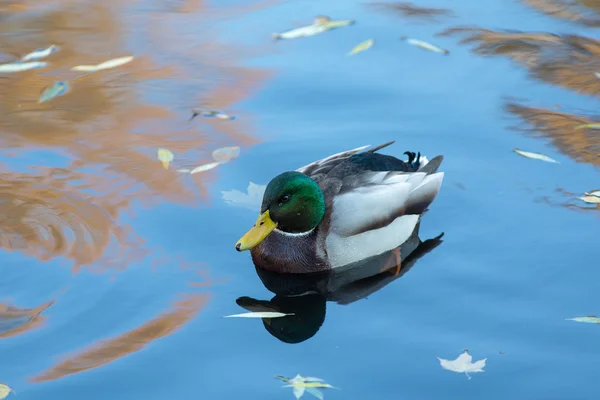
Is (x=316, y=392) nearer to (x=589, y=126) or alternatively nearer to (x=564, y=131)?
(x=564, y=131)

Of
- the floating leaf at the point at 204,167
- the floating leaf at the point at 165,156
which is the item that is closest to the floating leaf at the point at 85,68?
the floating leaf at the point at 165,156

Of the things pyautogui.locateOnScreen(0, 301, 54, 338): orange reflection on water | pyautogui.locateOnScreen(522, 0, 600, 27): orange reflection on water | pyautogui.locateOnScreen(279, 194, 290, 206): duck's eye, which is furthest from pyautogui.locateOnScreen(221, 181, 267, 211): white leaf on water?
pyautogui.locateOnScreen(522, 0, 600, 27): orange reflection on water

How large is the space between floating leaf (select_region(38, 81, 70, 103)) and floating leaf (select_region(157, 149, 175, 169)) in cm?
150

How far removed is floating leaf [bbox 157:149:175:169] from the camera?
730 centimetres

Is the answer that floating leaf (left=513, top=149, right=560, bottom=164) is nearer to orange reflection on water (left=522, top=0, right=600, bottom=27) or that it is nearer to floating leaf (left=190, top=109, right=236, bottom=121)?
floating leaf (left=190, top=109, right=236, bottom=121)

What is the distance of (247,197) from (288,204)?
2.68ft

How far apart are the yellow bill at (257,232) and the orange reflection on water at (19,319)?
47.1 inches

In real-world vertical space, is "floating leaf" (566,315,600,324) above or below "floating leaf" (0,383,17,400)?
below

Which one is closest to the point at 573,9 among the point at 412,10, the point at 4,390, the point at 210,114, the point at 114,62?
the point at 412,10

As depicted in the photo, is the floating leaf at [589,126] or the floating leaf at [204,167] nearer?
the floating leaf at [204,167]

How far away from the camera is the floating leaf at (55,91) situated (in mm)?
8375

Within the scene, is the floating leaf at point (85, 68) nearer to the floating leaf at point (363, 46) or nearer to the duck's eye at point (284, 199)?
the floating leaf at point (363, 46)

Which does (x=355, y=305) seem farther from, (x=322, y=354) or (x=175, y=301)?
(x=175, y=301)

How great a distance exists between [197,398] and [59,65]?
4966 millimetres
